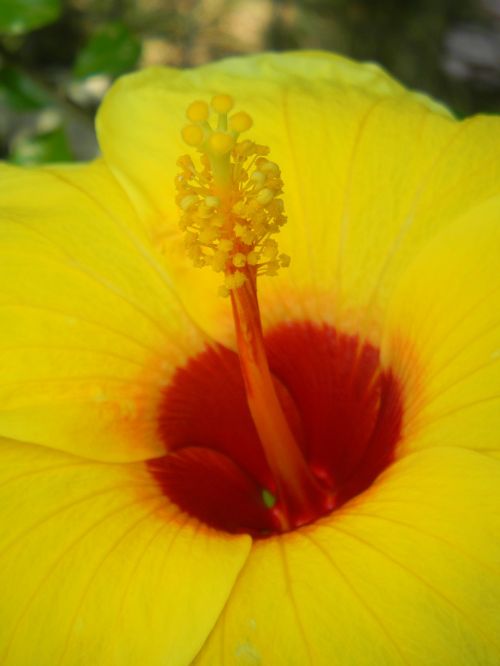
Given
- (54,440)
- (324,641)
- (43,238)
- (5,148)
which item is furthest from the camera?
(5,148)

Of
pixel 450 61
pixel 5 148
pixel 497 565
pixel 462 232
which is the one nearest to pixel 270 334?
pixel 462 232

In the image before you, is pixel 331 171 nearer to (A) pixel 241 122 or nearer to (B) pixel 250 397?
(A) pixel 241 122


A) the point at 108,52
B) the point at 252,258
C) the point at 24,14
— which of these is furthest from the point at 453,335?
the point at 108,52

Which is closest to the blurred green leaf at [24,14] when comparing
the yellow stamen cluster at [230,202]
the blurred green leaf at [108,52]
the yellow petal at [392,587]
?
the blurred green leaf at [108,52]

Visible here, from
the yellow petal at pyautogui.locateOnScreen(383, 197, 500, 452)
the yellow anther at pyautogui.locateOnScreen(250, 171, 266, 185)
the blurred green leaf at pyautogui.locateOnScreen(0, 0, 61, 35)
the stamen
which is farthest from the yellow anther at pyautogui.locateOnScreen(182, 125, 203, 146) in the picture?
the blurred green leaf at pyautogui.locateOnScreen(0, 0, 61, 35)

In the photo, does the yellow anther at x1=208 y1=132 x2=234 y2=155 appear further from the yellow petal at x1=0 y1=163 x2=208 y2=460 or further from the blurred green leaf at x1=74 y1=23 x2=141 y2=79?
the blurred green leaf at x1=74 y1=23 x2=141 y2=79

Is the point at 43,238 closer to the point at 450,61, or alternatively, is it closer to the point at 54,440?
the point at 54,440

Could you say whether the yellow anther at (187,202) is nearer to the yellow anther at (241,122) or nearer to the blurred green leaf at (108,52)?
the yellow anther at (241,122)
